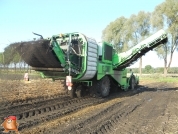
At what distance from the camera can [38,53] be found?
26.9ft

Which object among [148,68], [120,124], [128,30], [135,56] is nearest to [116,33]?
[128,30]

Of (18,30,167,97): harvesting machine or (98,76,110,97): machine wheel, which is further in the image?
(98,76,110,97): machine wheel

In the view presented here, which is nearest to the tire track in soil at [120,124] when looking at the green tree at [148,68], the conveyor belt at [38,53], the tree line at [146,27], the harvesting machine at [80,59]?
the harvesting machine at [80,59]

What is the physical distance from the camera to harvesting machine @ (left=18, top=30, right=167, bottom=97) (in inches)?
327

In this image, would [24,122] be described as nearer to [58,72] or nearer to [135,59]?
[58,72]

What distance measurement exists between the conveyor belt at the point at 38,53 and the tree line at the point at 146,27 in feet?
106

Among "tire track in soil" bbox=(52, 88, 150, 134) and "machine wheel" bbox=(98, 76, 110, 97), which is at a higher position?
"machine wheel" bbox=(98, 76, 110, 97)

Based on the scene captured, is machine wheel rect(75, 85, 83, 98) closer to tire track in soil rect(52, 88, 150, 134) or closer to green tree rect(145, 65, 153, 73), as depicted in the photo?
tire track in soil rect(52, 88, 150, 134)

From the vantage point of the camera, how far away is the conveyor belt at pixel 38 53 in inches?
313

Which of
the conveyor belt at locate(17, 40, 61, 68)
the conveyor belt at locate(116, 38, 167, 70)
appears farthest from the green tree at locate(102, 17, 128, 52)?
the conveyor belt at locate(17, 40, 61, 68)

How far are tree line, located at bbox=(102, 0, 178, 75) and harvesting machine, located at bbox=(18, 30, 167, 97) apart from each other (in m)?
27.4

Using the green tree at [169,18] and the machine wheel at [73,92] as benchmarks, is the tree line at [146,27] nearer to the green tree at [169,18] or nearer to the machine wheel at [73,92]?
the green tree at [169,18]

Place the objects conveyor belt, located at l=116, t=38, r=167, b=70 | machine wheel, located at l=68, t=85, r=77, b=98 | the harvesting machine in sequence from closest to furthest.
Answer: the harvesting machine → machine wheel, located at l=68, t=85, r=77, b=98 → conveyor belt, located at l=116, t=38, r=167, b=70

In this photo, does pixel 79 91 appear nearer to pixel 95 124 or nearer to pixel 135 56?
pixel 135 56
